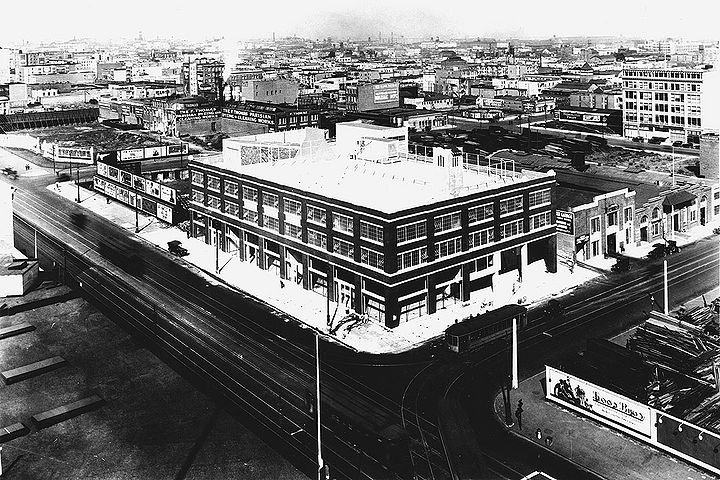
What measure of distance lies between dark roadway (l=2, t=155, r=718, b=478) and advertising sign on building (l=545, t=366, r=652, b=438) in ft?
16.0

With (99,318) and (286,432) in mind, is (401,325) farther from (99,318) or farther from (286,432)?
(99,318)

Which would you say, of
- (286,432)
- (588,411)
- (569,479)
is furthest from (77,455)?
(588,411)

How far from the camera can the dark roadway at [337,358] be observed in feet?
147

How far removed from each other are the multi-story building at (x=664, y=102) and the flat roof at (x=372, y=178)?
9735 centimetres

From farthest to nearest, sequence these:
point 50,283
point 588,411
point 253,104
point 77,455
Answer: point 253,104
point 50,283
point 588,411
point 77,455

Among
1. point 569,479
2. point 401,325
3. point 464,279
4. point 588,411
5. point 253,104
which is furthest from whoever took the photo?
point 253,104

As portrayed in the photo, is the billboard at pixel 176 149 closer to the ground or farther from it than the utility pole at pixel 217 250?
farther from it

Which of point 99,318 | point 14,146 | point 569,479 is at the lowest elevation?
point 569,479

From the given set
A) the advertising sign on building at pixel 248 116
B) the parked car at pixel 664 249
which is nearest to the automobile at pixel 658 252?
the parked car at pixel 664 249

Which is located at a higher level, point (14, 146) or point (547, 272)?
point (14, 146)

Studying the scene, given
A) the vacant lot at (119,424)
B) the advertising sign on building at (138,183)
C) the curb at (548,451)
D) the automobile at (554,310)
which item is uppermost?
the advertising sign on building at (138,183)

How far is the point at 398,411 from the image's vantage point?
50.0 metres

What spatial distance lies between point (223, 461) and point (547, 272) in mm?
46887

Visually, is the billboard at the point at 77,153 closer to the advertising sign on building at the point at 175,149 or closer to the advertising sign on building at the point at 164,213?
the advertising sign on building at the point at 175,149
